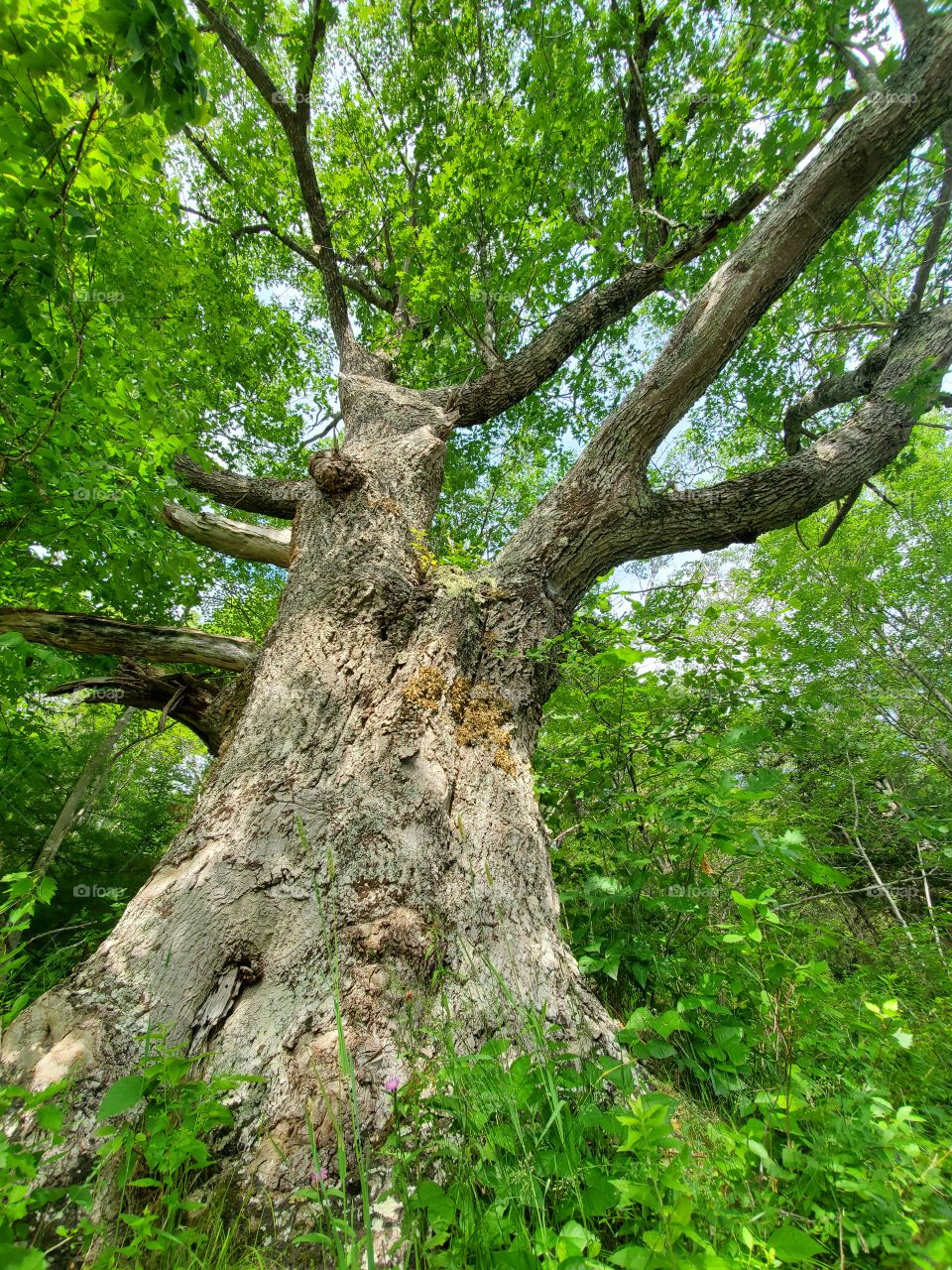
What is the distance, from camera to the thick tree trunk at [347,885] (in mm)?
1364

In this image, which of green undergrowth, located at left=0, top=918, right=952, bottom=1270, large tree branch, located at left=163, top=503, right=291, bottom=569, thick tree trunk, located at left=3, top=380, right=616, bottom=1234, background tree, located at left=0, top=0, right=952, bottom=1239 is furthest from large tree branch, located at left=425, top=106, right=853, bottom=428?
green undergrowth, located at left=0, top=918, right=952, bottom=1270

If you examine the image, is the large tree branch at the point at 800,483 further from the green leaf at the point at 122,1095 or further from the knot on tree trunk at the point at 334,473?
the green leaf at the point at 122,1095

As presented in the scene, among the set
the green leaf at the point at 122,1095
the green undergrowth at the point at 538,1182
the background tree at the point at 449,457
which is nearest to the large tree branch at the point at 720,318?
the background tree at the point at 449,457

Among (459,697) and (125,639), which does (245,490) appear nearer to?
(125,639)

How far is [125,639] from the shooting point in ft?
10.2

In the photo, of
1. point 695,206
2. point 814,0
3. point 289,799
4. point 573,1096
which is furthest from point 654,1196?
point 695,206

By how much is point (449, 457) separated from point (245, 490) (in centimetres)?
370

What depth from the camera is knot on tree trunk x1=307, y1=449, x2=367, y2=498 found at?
3.12 m

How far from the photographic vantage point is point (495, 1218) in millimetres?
893

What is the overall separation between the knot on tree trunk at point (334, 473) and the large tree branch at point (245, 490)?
0.86 m

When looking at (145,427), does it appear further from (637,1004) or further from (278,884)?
(637,1004)

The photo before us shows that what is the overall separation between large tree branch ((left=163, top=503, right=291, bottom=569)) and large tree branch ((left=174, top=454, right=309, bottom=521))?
10.7 inches

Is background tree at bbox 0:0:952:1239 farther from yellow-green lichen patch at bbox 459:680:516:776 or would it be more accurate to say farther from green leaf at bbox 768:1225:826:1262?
green leaf at bbox 768:1225:826:1262

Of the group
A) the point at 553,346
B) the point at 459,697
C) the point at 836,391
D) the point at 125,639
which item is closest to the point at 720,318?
the point at 553,346
